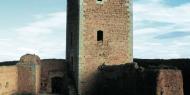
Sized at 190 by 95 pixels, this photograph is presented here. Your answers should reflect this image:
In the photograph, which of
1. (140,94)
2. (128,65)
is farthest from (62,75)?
(140,94)

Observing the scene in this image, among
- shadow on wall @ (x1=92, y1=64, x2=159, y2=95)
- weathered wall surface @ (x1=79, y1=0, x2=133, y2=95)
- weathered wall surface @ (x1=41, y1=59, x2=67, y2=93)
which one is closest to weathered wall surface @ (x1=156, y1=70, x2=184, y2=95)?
shadow on wall @ (x1=92, y1=64, x2=159, y2=95)

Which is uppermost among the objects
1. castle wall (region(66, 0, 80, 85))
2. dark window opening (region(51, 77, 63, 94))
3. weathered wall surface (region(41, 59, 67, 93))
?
castle wall (region(66, 0, 80, 85))

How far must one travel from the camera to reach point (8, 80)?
25.6m

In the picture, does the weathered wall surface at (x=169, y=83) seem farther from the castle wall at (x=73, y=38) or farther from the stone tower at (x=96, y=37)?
the castle wall at (x=73, y=38)

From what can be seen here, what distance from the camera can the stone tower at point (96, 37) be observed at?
86.8 ft

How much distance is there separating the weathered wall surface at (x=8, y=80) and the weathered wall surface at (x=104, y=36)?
3315mm

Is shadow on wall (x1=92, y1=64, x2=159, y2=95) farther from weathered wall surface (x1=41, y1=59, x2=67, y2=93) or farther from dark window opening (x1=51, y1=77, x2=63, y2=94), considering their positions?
dark window opening (x1=51, y1=77, x2=63, y2=94)

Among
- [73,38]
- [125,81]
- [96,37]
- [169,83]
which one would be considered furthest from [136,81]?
[73,38]

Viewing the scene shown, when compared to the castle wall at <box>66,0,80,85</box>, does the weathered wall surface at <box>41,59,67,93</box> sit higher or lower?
lower

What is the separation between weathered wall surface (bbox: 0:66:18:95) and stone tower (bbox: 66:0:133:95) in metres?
3.08

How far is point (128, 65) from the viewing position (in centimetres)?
2236

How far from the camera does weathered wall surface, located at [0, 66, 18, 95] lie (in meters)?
24.8

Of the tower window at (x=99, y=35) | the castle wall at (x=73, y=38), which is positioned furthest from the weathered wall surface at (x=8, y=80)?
the tower window at (x=99, y=35)

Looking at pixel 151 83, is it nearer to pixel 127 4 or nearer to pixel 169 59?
pixel 169 59
